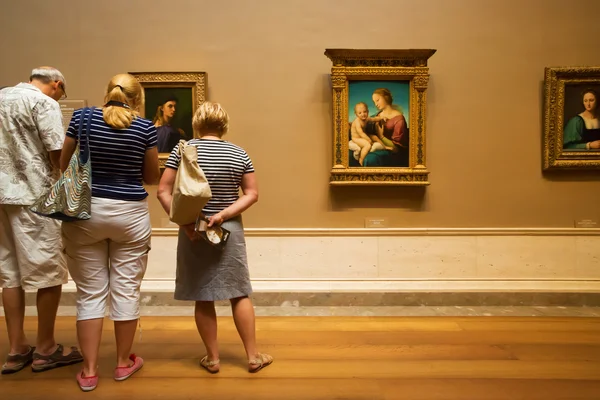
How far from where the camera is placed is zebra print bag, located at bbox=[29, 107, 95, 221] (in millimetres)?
2326

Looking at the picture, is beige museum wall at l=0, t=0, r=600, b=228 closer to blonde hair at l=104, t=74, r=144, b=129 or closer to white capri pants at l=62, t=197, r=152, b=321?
blonde hair at l=104, t=74, r=144, b=129

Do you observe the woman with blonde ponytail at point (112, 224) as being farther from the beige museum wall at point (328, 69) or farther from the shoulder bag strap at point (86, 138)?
the beige museum wall at point (328, 69)

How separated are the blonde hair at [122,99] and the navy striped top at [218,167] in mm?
318

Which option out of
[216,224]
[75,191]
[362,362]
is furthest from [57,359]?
[362,362]

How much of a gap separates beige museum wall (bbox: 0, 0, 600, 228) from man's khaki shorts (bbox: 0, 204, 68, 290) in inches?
82.2

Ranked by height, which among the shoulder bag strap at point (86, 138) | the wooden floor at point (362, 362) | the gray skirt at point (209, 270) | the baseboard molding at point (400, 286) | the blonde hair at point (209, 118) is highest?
the blonde hair at point (209, 118)

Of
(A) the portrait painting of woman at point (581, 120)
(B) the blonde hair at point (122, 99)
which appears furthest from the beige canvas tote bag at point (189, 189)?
(A) the portrait painting of woman at point (581, 120)

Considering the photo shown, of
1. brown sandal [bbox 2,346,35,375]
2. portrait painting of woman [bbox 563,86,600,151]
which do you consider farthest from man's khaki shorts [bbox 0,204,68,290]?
portrait painting of woman [bbox 563,86,600,151]

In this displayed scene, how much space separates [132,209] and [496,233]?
3531 millimetres

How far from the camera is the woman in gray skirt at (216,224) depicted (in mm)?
2566

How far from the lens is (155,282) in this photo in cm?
437

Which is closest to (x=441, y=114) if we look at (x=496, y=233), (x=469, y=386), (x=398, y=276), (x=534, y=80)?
(x=534, y=80)

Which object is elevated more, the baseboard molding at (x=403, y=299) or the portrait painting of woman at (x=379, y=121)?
the portrait painting of woman at (x=379, y=121)

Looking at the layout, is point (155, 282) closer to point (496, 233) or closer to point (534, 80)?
point (496, 233)
